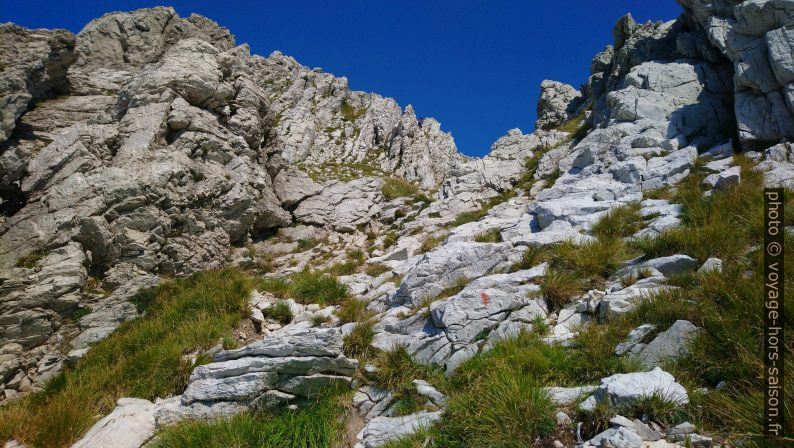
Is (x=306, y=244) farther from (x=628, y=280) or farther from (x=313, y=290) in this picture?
(x=628, y=280)

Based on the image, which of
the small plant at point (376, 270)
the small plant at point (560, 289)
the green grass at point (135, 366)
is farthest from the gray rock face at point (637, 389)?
the small plant at point (376, 270)

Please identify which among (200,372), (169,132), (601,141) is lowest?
(200,372)

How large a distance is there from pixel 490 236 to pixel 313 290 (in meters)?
5.46

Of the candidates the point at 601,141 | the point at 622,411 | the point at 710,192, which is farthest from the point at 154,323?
the point at 601,141

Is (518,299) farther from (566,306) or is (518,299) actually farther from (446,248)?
(446,248)

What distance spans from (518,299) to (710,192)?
6.66 meters

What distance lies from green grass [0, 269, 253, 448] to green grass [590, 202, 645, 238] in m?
9.01

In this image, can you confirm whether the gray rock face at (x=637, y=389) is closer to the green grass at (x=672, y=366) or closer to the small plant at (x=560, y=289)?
the green grass at (x=672, y=366)

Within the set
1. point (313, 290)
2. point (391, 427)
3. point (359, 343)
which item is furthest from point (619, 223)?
point (313, 290)

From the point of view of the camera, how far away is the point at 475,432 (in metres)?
4.31

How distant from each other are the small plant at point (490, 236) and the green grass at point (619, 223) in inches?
106

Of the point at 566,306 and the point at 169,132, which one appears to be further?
the point at 169,132

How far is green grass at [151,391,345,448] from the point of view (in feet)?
16.2

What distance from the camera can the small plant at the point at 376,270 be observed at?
12.6 m
